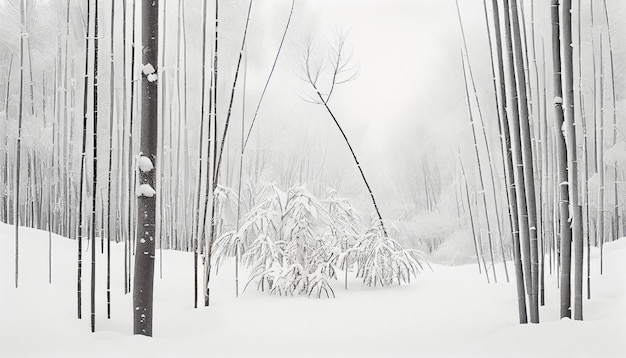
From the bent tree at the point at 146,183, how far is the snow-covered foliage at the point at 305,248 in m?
1.21

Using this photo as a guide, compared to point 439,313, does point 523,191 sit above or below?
above

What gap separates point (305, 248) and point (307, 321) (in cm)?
78

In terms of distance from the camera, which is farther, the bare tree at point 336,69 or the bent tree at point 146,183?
the bare tree at point 336,69

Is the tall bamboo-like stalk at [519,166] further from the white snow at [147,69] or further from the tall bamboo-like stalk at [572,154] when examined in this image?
the white snow at [147,69]

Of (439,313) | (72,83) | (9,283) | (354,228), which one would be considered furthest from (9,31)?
(439,313)

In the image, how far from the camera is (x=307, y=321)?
2.38 m

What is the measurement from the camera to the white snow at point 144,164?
181cm

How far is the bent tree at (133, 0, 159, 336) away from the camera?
71.8 inches

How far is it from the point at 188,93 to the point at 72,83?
1.21 metres

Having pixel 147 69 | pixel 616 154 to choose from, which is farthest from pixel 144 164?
pixel 616 154

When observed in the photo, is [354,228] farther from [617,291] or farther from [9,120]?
[9,120]

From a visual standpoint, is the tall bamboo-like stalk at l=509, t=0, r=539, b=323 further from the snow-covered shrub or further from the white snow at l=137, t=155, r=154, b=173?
the snow-covered shrub

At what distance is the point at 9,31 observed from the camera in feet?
13.2

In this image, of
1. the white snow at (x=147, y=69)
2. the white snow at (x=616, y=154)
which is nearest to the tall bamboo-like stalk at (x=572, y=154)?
the white snow at (x=147, y=69)
